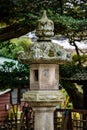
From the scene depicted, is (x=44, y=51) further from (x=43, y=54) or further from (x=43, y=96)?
(x=43, y=96)

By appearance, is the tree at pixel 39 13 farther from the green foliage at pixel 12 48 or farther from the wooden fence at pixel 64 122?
the wooden fence at pixel 64 122

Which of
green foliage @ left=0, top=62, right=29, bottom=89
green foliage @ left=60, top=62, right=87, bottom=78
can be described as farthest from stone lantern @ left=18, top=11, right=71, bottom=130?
green foliage @ left=60, top=62, right=87, bottom=78

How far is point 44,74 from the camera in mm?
8570

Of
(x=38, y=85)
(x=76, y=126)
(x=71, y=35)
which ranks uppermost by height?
(x=71, y=35)

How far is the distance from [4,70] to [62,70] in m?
1.55

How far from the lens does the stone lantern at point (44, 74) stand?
830 centimetres

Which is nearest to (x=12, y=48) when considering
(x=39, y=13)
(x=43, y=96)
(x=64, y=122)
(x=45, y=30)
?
(x=39, y=13)

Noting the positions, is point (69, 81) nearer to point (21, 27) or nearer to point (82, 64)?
point (82, 64)

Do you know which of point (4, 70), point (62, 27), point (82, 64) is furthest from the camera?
point (82, 64)

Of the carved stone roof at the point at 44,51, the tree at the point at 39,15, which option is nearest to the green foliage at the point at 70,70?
the tree at the point at 39,15

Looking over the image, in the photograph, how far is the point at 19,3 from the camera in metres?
9.96

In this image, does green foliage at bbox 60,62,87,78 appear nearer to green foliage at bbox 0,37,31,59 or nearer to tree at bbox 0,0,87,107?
tree at bbox 0,0,87,107

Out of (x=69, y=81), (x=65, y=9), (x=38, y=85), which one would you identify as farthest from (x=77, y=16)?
(x=38, y=85)

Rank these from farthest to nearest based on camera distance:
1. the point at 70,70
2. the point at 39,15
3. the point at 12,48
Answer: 1. the point at 12,48
2. the point at 70,70
3. the point at 39,15
